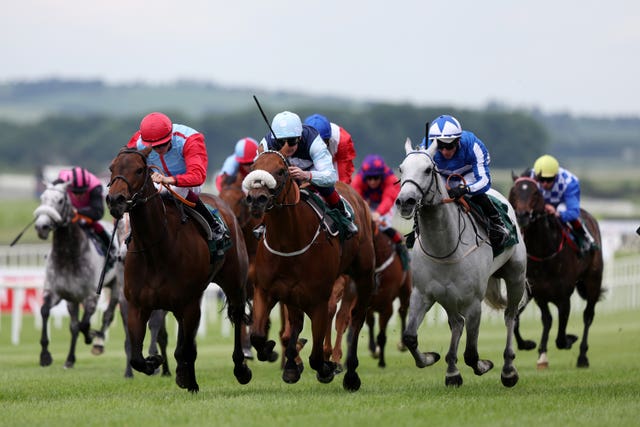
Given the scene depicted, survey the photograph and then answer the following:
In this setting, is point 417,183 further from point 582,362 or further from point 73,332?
point 73,332

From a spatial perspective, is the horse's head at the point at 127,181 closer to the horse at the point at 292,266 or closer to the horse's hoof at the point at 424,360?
the horse at the point at 292,266

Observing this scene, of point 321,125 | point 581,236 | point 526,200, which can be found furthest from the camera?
point 581,236

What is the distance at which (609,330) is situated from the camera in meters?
22.6

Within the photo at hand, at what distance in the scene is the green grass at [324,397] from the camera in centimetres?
780

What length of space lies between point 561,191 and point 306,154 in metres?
5.04

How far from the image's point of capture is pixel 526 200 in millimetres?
13414

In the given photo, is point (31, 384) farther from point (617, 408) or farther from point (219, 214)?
point (617, 408)

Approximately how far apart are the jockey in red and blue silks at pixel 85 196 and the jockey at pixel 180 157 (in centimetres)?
472

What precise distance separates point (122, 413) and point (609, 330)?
51.7 ft

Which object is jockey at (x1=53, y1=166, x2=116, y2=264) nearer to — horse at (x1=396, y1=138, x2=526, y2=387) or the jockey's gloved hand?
horse at (x1=396, y1=138, x2=526, y2=387)

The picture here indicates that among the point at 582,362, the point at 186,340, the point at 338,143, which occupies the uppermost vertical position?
the point at 338,143

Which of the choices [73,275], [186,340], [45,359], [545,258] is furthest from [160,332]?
[545,258]

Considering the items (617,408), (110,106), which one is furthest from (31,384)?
(110,106)

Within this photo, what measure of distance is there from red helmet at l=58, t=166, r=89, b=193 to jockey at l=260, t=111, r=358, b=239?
509 centimetres
